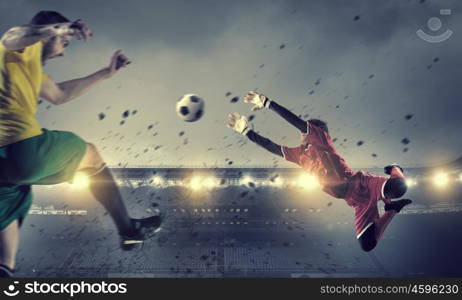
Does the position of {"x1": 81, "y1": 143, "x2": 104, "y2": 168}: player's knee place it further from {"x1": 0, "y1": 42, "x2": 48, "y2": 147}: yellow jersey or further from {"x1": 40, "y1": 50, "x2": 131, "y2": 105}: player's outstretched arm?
{"x1": 40, "y1": 50, "x2": 131, "y2": 105}: player's outstretched arm

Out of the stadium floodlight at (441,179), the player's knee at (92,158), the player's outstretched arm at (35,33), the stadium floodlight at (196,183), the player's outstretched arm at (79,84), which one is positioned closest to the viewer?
the player's outstretched arm at (35,33)

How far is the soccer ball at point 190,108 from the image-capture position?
679 centimetres

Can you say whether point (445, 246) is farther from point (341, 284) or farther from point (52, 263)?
point (52, 263)

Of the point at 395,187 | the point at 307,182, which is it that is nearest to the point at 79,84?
the point at 395,187

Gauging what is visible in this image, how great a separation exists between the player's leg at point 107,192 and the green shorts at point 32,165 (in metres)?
0.14

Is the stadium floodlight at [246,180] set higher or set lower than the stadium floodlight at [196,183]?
higher

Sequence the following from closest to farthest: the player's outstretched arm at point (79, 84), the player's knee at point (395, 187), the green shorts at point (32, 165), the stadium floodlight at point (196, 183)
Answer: the green shorts at point (32, 165) < the player's outstretched arm at point (79, 84) < the player's knee at point (395, 187) < the stadium floodlight at point (196, 183)

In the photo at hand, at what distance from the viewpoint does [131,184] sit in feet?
72.8

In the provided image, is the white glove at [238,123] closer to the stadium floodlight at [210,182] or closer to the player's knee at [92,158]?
the player's knee at [92,158]

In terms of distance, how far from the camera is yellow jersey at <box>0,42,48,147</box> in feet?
11.9

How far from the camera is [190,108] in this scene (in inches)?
267

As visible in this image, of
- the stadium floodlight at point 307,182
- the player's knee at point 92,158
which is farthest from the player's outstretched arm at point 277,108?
the stadium floodlight at point 307,182

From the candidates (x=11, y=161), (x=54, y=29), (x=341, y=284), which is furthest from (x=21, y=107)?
(x=341, y=284)

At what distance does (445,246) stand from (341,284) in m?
18.3
